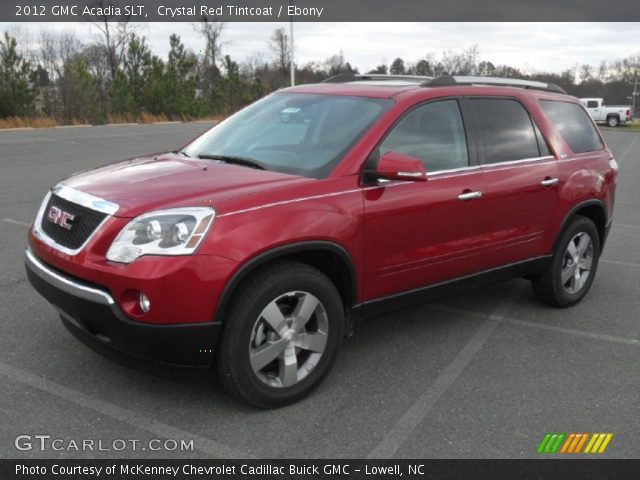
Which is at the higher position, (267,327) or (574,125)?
(574,125)

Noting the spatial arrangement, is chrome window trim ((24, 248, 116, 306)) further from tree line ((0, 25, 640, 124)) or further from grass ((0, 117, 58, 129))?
grass ((0, 117, 58, 129))

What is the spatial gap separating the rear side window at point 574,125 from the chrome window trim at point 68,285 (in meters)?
3.74

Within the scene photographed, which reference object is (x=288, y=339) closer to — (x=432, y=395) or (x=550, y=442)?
(x=432, y=395)

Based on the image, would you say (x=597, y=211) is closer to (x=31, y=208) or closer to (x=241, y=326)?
(x=241, y=326)

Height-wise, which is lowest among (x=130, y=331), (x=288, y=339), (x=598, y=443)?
(x=598, y=443)

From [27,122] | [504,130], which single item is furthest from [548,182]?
[27,122]

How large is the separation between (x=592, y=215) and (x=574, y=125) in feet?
2.61

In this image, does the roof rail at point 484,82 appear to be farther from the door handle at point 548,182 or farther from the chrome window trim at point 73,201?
the chrome window trim at point 73,201

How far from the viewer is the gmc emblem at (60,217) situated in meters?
3.32

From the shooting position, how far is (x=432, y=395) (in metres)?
3.67

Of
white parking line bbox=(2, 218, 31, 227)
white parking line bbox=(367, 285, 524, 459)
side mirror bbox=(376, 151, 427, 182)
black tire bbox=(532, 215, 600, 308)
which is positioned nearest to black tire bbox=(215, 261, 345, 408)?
white parking line bbox=(367, 285, 524, 459)

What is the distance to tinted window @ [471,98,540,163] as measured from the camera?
4450mm

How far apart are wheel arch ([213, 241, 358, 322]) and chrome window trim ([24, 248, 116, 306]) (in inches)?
21.4
